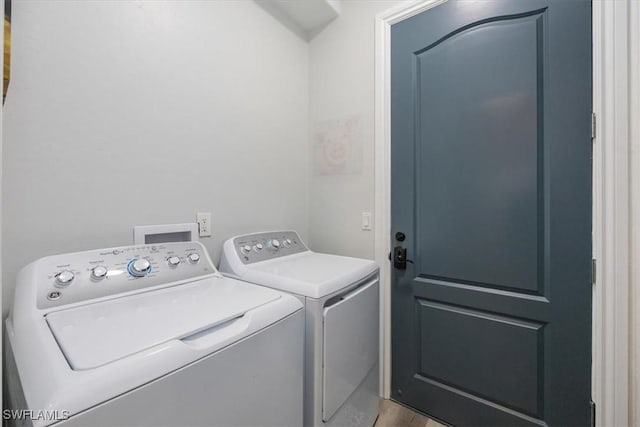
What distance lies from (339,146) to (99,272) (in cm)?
147

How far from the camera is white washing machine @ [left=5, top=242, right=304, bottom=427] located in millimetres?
518

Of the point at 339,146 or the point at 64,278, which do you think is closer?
the point at 64,278

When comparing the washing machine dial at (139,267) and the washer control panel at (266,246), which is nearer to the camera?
the washing machine dial at (139,267)

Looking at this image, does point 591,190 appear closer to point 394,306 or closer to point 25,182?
point 394,306

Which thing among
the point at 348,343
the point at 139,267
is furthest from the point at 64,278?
the point at 348,343

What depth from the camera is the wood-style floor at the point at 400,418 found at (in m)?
1.48

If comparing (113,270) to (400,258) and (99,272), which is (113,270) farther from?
(400,258)

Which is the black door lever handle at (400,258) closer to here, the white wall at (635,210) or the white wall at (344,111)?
the white wall at (344,111)

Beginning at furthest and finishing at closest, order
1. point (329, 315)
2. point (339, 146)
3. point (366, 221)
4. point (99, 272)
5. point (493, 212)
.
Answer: point (339, 146) → point (366, 221) → point (493, 212) → point (329, 315) → point (99, 272)

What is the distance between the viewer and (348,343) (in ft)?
3.82

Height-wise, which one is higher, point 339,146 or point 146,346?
point 339,146

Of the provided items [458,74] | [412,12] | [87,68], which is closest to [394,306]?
[458,74]

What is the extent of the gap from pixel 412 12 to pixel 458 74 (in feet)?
1.62

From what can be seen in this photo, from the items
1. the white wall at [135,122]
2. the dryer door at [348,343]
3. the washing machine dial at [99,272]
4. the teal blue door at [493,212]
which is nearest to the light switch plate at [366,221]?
the teal blue door at [493,212]
